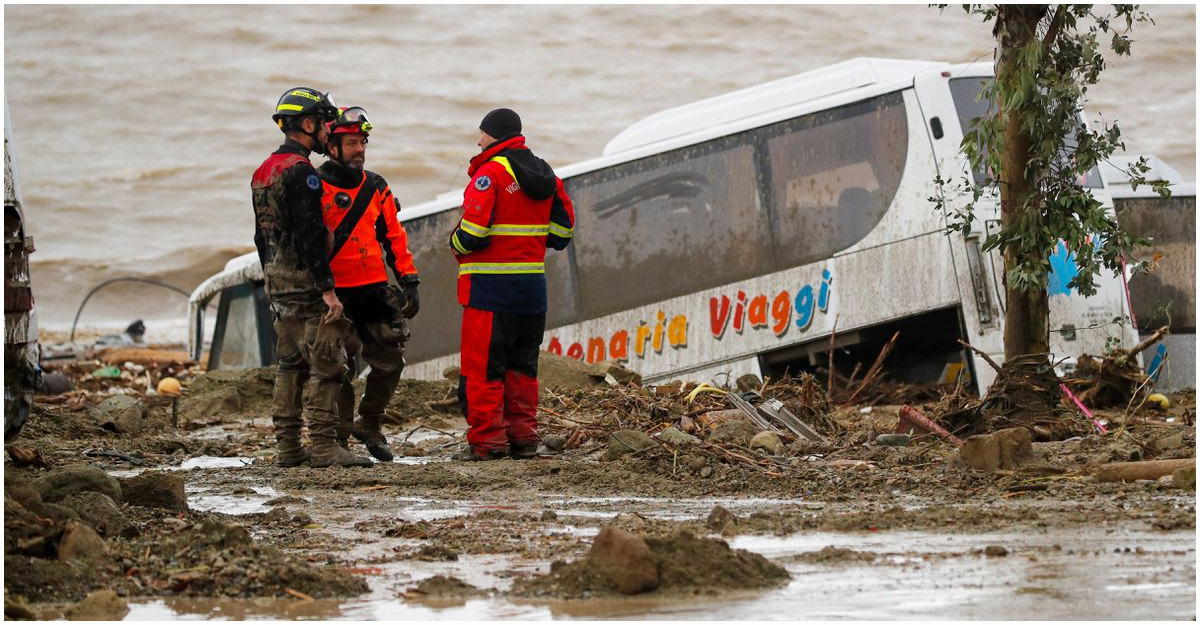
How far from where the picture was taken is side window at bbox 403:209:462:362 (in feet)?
45.9

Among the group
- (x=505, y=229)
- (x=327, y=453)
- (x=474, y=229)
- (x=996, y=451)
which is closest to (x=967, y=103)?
(x=505, y=229)

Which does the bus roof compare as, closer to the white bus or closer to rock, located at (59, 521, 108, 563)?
the white bus

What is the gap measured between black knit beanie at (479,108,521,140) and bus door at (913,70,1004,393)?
4223mm

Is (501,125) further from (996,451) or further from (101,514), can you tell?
(101,514)

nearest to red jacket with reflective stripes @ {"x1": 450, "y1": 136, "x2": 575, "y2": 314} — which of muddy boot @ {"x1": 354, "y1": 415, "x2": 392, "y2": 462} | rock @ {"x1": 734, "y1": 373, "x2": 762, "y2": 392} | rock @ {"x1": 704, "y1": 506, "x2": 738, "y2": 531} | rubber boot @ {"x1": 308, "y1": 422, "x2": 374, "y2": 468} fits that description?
muddy boot @ {"x1": 354, "y1": 415, "x2": 392, "y2": 462}

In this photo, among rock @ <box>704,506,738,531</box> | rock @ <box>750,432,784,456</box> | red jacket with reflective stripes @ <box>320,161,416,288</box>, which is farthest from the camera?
red jacket with reflective stripes @ <box>320,161,416,288</box>

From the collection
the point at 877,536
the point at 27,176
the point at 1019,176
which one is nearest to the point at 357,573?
the point at 877,536

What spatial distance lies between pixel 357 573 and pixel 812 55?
45.0 meters

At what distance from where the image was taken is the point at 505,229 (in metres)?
8.80

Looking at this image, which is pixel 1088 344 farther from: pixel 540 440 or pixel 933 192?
pixel 540 440

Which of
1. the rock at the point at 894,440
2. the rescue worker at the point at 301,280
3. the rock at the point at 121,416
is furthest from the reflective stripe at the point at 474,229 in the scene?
the rock at the point at 121,416

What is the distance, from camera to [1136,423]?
927 cm

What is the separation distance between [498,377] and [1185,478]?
12.6ft

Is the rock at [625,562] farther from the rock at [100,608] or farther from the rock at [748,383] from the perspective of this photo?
the rock at [748,383]
